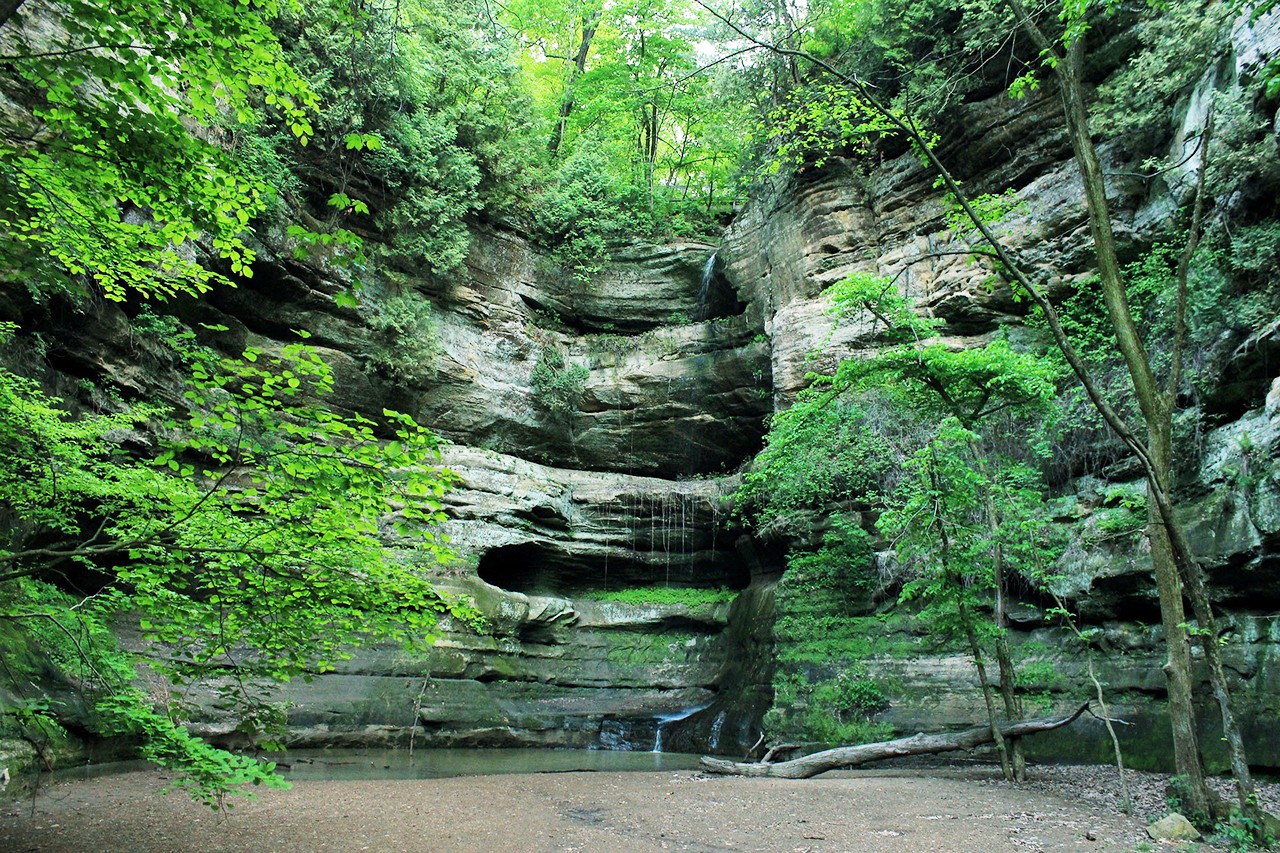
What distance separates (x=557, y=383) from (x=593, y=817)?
50.2ft

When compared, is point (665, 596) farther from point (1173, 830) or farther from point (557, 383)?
point (1173, 830)

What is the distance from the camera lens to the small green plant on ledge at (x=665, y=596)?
70.2 ft

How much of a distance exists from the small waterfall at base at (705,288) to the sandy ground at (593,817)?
53.6 feet

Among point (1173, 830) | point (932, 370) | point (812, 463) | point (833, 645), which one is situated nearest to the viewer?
point (1173, 830)

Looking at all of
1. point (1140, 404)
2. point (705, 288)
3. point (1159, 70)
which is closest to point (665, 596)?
point (705, 288)

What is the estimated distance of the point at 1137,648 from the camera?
444 inches

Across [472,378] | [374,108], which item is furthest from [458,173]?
[472,378]

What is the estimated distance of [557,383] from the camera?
21812mm

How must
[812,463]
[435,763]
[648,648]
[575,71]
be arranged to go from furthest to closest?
[575,71], [648,648], [812,463], [435,763]

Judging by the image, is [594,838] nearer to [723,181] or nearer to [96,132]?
[96,132]

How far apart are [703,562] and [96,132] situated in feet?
66.0

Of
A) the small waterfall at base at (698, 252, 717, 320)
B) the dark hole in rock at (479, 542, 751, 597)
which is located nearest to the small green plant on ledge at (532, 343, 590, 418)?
the dark hole in rock at (479, 542, 751, 597)

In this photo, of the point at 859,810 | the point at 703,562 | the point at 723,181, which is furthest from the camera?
the point at 723,181

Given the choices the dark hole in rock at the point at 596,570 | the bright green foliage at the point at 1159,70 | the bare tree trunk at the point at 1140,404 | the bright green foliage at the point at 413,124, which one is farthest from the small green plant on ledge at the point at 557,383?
the bare tree trunk at the point at 1140,404
